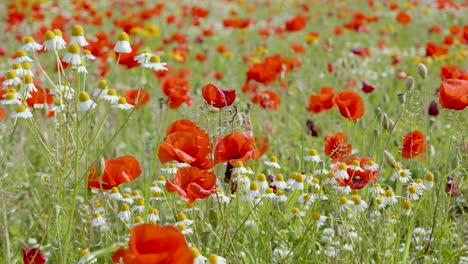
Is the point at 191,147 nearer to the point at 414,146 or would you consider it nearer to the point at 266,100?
the point at 414,146

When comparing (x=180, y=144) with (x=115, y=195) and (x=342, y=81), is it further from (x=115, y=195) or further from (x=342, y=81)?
(x=342, y=81)

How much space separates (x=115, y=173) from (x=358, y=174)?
88cm

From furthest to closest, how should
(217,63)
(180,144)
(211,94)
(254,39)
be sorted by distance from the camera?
(254,39), (217,63), (211,94), (180,144)

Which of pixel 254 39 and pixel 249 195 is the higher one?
pixel 249 195

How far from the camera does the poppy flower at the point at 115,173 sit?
2.28 metres

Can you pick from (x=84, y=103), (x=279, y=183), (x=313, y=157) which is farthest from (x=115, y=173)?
(x=313, y=157)

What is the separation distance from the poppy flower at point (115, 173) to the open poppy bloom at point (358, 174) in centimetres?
73

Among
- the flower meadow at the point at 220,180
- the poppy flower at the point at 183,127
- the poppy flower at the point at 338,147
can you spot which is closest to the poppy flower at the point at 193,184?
the flower meadow at the point at 220,180

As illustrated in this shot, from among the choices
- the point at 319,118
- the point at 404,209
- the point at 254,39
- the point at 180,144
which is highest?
the point at 180,144

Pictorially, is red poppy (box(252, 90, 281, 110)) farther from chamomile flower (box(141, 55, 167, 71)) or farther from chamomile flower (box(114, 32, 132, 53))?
chamomile flower (box(114, 32, 132, 53))

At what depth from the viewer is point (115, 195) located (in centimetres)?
263

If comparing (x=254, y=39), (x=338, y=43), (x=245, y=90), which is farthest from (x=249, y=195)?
(x=254, y=39)

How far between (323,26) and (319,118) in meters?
6.28

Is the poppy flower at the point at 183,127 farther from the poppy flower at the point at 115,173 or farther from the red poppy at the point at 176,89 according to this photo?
the red poppy at the point at 176,89
